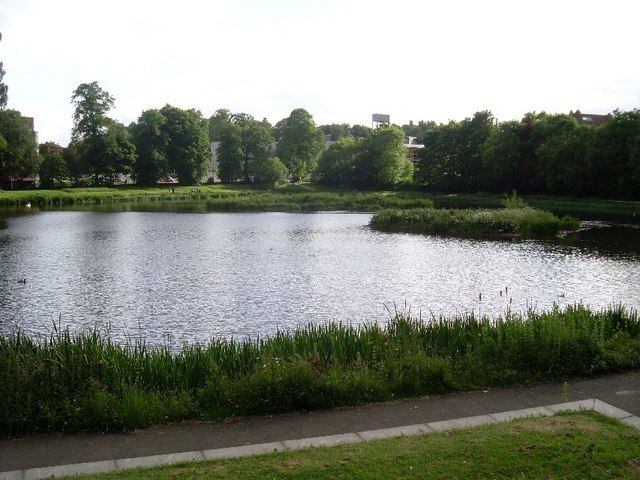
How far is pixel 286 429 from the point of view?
7.62 m

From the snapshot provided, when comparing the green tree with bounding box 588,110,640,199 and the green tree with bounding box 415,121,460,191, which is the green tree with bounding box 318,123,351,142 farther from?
the green tree with bounding box 588,110,640,199

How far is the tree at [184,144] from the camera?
330 feet

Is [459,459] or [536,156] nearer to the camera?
[459,459]

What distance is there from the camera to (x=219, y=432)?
752 centimetres

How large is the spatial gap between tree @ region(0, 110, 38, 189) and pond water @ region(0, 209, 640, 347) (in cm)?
3338

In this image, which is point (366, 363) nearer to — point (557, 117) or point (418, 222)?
point (418, 222)

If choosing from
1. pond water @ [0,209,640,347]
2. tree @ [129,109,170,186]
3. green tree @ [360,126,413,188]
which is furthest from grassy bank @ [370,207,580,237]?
tree @ [129,109,170,186]

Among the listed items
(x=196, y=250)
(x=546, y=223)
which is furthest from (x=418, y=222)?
(x=196, y=250)

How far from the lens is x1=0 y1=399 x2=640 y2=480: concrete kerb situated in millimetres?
6141

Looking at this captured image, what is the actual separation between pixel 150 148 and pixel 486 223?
66.2 meters

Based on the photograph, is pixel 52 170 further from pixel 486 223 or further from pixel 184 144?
pixel 486 223

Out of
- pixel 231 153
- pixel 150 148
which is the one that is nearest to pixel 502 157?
pixel 231 153

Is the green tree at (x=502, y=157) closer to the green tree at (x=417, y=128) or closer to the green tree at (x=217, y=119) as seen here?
the green tree at (x=217, y=119)

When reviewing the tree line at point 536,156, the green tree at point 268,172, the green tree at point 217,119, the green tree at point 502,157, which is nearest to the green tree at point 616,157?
the tree line at point 536,156
